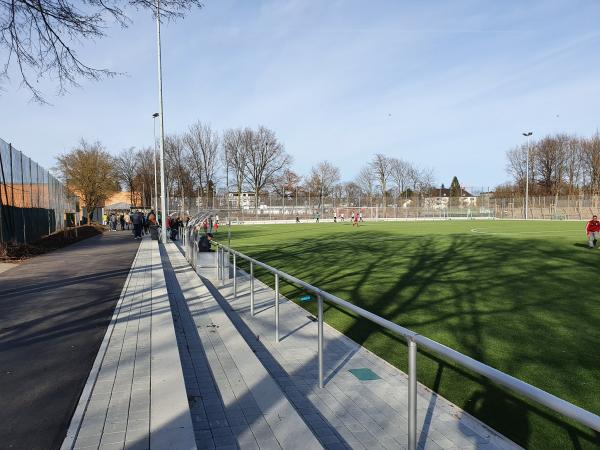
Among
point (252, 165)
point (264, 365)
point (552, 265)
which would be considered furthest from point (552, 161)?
point (264, 365)

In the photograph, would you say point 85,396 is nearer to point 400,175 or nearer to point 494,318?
point 494,318

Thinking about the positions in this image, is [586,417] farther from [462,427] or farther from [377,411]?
[377,411]

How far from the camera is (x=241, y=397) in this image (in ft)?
14.2

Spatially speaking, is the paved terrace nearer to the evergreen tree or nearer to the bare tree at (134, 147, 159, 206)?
the bare tree at (134, 147, 159, 206)

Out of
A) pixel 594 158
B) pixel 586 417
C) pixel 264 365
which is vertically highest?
pixel 594 158

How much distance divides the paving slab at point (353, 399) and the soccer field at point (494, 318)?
263mm

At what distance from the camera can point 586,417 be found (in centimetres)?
165

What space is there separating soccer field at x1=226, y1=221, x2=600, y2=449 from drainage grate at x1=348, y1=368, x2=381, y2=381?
1.52 ft

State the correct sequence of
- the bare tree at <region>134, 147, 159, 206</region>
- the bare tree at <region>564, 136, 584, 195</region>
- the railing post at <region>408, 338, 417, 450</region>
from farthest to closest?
the bare tree at <region>134, 147, 159, 206</region>
the bare tree at <region>564, 136, 584, 195</region>
the railing post at <region>408, 338, 417, 450</region>

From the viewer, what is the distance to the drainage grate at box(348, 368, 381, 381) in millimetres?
4961

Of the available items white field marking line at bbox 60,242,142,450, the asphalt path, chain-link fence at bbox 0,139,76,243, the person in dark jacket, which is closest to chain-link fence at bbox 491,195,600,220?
the person in dark jacket

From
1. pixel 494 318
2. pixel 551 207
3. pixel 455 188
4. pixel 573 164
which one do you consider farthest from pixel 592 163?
pixel 494 318

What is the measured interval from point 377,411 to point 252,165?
7778 cm

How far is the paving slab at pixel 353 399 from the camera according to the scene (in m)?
3.57
